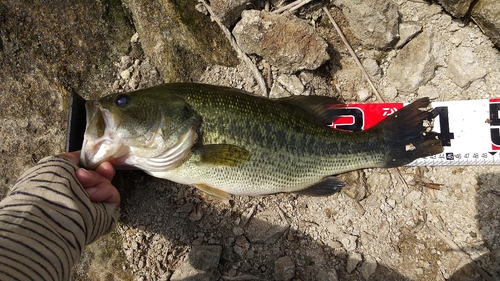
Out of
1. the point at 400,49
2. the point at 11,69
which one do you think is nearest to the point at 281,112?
the point at 400,49

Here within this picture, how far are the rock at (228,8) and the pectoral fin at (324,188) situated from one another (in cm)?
173

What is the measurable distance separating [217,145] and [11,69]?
7.09 ft

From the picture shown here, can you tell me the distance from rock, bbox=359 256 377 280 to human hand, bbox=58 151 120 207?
2273 mm

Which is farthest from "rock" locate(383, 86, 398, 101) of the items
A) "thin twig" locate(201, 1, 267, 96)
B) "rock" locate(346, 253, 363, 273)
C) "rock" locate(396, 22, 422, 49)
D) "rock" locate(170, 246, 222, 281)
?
"rock" locate(170, 246, 222, 281)

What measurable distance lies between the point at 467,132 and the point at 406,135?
0.71m

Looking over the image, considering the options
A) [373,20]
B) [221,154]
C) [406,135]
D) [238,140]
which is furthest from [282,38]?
[406,135]

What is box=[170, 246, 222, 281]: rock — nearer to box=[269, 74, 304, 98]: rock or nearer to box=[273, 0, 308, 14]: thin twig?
box=[269, 74, 304, 98]: rock

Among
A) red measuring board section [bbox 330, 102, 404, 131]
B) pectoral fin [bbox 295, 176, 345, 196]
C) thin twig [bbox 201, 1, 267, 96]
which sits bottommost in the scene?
pectoral fin [bbox 295, 176, 345, 196]

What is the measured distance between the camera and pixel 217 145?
2.77m

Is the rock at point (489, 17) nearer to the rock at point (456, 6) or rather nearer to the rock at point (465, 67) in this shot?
the rock at point (456, 6)

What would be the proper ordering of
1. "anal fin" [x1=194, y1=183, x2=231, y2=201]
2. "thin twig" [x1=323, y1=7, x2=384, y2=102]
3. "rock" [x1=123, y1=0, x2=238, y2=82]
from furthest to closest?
"thin twig" [x1=323, y1=7, x2=384, y2=102], "rock" [x1=123, y1=0, x2=238, y2=82], "anal fin" [x1=194, y1=183, x2=231, y2=201]

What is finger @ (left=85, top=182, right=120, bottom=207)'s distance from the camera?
9.21 feet

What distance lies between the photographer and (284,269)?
10.7 ft

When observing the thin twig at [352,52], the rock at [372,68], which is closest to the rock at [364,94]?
the thin twig at [352,52]
